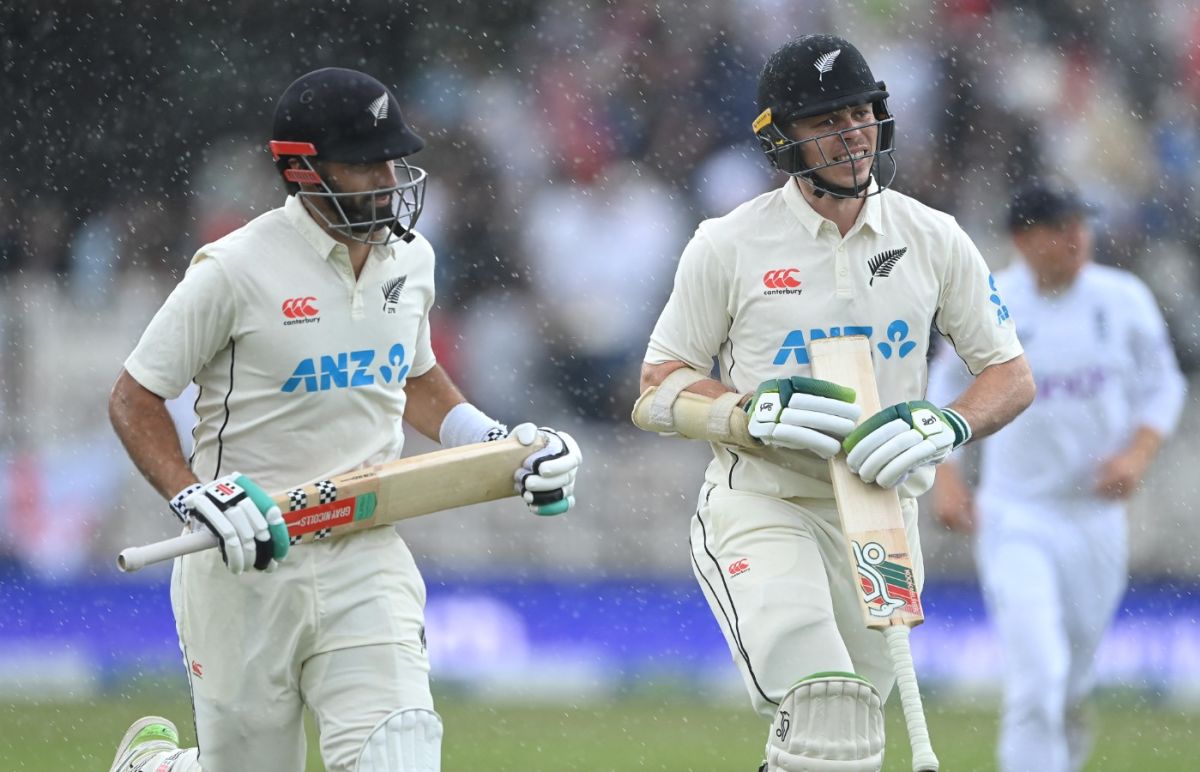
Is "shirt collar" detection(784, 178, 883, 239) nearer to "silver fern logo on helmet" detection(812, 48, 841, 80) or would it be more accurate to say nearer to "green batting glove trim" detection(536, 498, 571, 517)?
"silver fern logo on helmet" detection(812, 48, 841, 80)

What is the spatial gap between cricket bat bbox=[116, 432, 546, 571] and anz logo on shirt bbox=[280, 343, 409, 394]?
0.22 m

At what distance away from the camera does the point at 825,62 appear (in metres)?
4.91

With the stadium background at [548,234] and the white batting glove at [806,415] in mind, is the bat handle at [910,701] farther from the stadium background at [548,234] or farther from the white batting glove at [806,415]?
the stadium background at [548,234]

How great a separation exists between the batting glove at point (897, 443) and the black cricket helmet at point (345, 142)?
1.23 metres

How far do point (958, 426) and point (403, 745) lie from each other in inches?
60.7

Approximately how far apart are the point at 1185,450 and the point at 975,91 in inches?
93.3

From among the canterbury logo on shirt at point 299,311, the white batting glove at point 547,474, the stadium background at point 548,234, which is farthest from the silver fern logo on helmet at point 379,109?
the stadium background at point 548,234

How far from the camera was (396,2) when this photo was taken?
1138 centimetres

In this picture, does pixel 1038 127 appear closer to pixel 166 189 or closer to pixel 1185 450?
pixel 1185 450

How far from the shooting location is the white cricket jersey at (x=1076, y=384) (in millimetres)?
7547

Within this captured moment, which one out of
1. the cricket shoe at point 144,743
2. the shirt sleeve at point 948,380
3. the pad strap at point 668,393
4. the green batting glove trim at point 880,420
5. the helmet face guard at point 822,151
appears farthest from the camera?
the shirt sleeve at point 948,380

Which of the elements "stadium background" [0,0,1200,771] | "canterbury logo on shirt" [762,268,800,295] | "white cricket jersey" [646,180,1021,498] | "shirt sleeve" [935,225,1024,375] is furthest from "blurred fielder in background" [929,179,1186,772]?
"canterbury logo on shirt" [762,268,800,295]

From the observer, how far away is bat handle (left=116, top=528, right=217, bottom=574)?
412 cm

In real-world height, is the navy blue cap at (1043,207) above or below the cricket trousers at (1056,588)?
above
